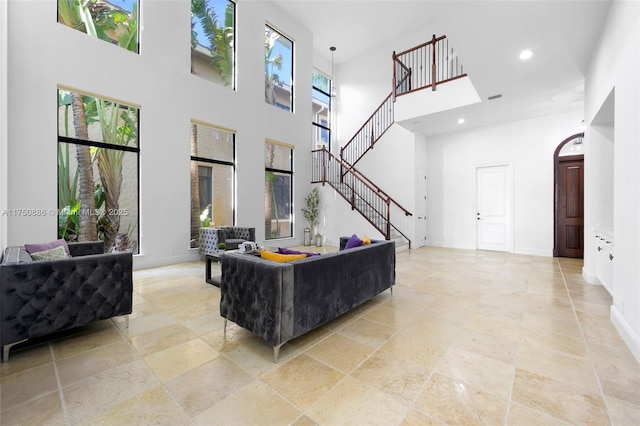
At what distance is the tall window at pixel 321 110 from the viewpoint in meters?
10.1

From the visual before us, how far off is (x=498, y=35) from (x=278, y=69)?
5.81 meters

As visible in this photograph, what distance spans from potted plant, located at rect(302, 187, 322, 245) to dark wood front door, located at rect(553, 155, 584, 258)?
19.3 feet

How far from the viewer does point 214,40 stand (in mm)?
6551

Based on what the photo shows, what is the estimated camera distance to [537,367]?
2086 mm

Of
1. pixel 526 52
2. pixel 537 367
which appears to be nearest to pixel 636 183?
pixel 537 367

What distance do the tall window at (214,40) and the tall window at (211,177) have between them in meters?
1.28

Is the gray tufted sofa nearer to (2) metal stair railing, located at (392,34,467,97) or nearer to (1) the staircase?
(1) the staircase

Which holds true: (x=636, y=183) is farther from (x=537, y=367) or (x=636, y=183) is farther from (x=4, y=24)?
(x=4, y=24)

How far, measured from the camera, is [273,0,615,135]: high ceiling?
3463 mm

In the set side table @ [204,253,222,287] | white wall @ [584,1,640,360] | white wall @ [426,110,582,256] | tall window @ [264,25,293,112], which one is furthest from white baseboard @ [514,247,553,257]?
tall window @ [264,25,293,112]

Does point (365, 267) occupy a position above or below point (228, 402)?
above

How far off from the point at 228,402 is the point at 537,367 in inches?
→ 86.2

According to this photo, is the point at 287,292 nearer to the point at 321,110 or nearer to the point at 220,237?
the point at 220,237

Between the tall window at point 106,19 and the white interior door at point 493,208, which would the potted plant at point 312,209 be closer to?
the white interior door at point 493,208
